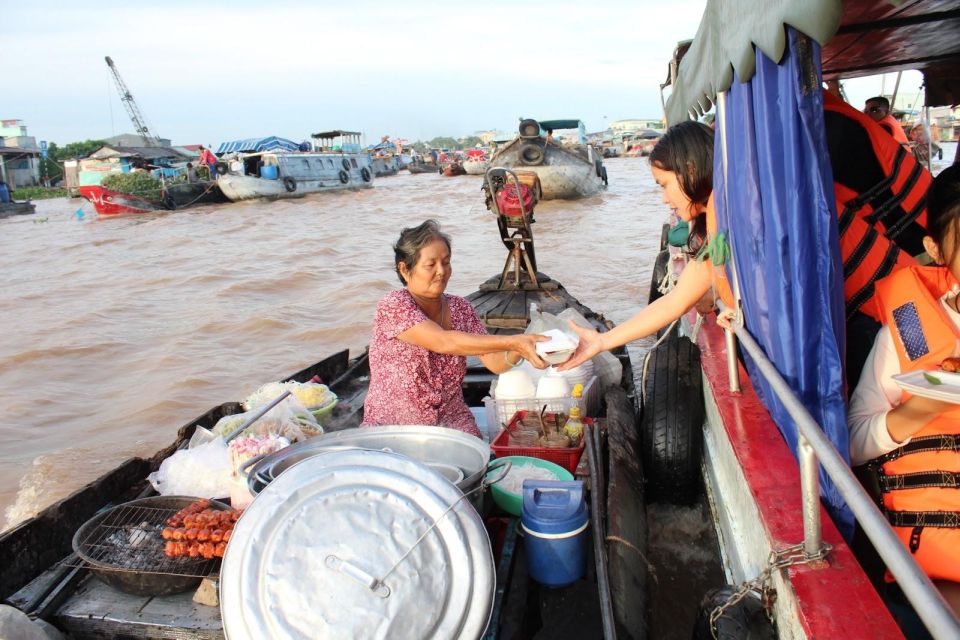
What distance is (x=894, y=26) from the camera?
322 centimetres

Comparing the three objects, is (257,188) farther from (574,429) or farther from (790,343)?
(790,343)

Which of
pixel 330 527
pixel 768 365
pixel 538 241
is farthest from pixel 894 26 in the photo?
pixel 538 241

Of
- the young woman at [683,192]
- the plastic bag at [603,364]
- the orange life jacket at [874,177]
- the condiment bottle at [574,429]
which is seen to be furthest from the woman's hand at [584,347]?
the orange life jacket at [874,177]

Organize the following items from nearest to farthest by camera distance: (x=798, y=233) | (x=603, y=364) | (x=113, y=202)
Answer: (x=798, y=233)
(x=603, y=364)
(x=113, y=202)

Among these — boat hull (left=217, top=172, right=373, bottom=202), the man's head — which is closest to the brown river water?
the man's head

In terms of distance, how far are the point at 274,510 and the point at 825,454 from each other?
1.44m

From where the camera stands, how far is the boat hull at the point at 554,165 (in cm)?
2475

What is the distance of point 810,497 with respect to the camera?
1.71 metres

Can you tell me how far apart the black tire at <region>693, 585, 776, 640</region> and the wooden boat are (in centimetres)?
3366

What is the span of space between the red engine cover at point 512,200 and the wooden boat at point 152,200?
2898 centimetres

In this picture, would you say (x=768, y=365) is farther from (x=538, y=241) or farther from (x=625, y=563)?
(x=538, y=241)

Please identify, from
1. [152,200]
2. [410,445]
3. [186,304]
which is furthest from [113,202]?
[410,445]

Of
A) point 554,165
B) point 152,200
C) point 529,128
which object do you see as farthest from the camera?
point 152,200

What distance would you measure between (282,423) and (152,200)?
1254 inches
